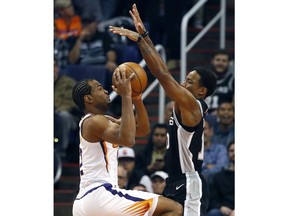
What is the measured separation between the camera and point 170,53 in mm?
17406

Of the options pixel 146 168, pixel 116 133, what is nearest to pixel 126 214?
pixel 116 133

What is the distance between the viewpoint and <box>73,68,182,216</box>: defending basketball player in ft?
34.2

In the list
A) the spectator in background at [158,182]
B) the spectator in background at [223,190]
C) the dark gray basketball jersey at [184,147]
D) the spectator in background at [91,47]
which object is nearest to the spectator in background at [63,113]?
the spectator in background at [91,47]

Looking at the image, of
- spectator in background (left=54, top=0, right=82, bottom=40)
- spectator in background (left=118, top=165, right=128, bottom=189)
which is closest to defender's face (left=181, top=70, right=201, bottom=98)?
spectator in background (left=118, top=165, right=128, bottom=189)

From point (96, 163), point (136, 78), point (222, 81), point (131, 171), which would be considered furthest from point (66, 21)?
point (96, 163)

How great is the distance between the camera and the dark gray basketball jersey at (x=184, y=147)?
10.9 metres

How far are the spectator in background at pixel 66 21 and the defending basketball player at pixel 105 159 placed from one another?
575 centimetres

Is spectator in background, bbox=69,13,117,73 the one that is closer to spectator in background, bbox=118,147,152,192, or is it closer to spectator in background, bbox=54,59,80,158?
spectator in background, bbox=54,59,80,158

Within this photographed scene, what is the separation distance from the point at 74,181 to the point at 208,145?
1841mm

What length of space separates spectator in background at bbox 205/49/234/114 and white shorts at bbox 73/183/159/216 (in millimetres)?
5167

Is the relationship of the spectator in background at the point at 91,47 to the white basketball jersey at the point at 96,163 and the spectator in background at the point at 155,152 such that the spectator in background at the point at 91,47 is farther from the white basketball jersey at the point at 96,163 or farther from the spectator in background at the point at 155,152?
the white basketball jersey at the point at 96,163

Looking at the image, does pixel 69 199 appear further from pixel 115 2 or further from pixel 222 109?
pixel 115 2

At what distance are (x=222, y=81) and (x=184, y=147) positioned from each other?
16.5ft
